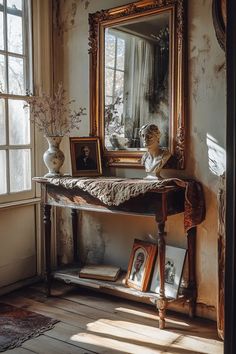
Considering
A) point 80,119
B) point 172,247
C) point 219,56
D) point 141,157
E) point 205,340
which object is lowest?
point 205,340

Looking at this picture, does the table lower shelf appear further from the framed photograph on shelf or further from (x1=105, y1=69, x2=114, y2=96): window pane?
(x1=105, y1=69, x2=114, y2=96): window pane

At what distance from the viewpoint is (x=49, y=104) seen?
3.13m

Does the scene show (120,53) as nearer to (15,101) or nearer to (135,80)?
(135,80)

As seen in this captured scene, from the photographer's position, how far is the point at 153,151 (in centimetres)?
264

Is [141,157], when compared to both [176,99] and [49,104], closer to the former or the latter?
[176,99]

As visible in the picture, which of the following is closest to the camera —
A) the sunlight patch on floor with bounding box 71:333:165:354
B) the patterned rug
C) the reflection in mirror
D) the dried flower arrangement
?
the sunlight patch on floor with bounding box 71:333:165:354

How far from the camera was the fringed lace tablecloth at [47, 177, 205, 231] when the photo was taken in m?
2.41

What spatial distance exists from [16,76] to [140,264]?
5.69ft

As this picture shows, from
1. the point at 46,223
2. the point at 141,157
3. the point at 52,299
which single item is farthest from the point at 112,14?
the point at 52,299

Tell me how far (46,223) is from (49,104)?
3.04ft

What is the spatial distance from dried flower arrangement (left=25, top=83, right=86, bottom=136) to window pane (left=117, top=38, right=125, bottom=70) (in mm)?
480

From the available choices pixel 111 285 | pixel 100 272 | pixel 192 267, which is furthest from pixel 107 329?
pixel 192 267

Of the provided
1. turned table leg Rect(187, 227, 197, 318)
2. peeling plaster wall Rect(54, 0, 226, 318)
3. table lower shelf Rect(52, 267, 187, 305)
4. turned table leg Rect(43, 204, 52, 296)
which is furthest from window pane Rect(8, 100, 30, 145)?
turned table leg Rect(187, 227, 197, 318)

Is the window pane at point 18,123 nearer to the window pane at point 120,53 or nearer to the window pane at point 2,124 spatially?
the window pane at point 2,124
